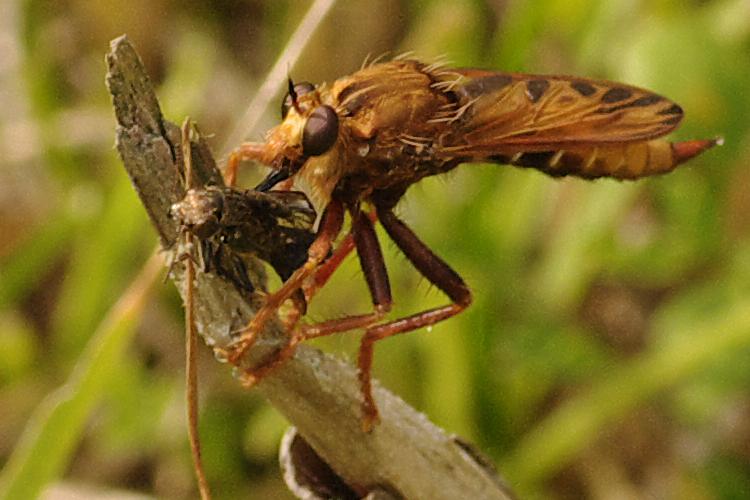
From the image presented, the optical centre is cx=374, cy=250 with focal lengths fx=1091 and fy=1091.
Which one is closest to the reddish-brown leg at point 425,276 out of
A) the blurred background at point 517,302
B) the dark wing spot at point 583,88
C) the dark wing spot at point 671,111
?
the dark wing spot at point 583,88

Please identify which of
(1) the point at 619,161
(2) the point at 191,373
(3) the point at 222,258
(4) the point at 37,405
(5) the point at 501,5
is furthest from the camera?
Answer: (5) the point at 501,5

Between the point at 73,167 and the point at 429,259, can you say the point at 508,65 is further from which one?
the point at 73,167

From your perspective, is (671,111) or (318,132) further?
(671,111)

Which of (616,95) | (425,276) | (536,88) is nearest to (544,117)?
(536,88)

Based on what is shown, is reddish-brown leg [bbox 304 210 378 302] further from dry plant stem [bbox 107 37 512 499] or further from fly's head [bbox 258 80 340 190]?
dry plant stem [bbox 107 37 512 499]

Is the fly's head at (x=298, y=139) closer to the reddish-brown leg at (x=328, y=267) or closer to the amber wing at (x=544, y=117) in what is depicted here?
the reddish-brown leg at (x=328, y=267)

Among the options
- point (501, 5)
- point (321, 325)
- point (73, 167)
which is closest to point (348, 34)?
point (501, 5)

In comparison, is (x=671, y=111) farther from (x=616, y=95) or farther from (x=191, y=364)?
(x=191, y=364)
